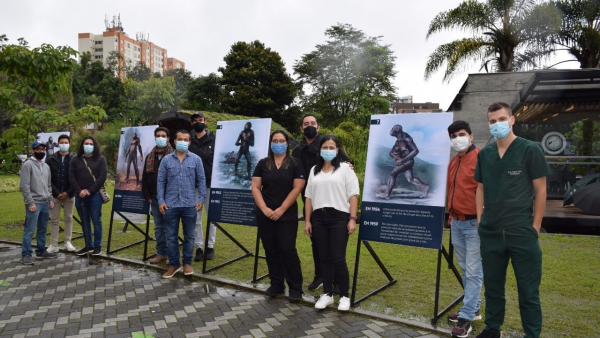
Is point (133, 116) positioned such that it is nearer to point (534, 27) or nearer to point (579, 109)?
point (534, 27)

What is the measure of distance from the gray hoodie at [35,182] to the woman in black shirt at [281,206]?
3.92 metres

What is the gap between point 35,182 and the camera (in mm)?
6824

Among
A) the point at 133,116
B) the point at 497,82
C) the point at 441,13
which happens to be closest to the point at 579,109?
the point at 497,82

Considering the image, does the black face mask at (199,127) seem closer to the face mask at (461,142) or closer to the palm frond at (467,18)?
the face mask at (461,142)

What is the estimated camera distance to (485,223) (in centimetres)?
361

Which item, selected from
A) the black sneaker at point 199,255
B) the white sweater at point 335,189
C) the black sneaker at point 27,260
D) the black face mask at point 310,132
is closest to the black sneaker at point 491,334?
the white sweater at point 335,189

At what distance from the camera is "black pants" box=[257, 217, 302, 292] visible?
4.95m

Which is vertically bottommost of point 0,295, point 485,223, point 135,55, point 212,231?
point 0,295

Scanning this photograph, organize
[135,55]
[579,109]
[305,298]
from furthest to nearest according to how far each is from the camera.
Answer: [135,55], [579,109], [305,298]

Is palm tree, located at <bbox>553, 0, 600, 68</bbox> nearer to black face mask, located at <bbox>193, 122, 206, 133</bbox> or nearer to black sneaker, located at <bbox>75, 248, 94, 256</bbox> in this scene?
black face mask, located at <bbox>193, 122, 206, 133</bbox>

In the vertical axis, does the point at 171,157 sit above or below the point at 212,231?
above

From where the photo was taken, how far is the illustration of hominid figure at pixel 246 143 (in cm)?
591

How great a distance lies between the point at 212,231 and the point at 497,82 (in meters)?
8.33

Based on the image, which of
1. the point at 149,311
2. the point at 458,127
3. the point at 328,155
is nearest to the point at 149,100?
the point at 149,311
